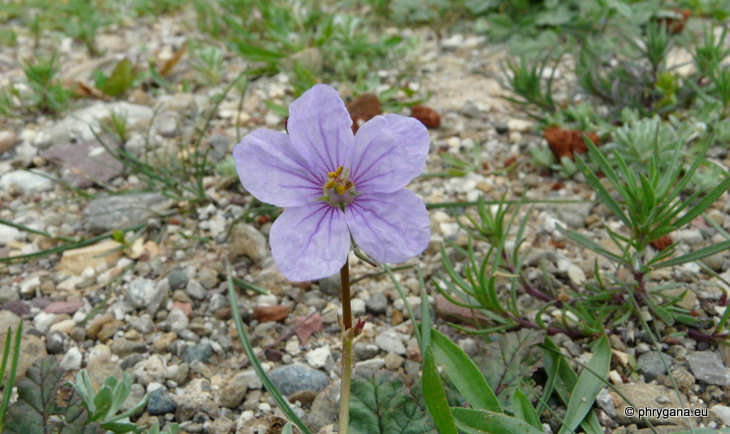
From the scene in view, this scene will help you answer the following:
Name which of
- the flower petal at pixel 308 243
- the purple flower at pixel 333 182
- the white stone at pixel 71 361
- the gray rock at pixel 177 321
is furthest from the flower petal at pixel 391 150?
the white stone at pixel 71 361

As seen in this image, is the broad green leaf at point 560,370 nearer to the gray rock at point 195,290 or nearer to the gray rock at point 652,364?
the gray rock at point 652,364

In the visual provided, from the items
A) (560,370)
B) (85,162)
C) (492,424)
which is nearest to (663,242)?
(560,370)

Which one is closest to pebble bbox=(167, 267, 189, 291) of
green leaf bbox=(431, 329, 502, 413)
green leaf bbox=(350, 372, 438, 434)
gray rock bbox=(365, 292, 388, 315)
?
gray rock bbox=(365, 292, 388, 315)

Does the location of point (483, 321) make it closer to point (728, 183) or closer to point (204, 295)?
point (728, 183)

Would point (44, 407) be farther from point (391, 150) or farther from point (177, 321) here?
point (391, 150)

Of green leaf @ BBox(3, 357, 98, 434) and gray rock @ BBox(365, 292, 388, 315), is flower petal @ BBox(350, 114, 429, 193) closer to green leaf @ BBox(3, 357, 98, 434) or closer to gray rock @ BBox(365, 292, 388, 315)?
gray rock @ BBox(365, 292, 388, 315)

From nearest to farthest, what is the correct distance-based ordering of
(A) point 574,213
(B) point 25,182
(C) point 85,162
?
(A) point 574,213
(B) point 25,182
(C) point 85,162
